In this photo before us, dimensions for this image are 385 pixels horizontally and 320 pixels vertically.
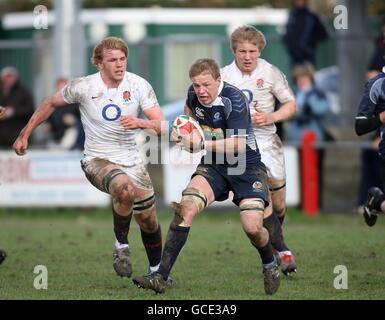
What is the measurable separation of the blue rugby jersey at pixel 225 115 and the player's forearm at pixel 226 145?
0.32ft

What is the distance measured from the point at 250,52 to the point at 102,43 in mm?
1515

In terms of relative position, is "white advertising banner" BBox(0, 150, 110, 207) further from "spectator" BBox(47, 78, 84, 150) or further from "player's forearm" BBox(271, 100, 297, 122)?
"player's forearm" BBox(271, 100, 297, 122)

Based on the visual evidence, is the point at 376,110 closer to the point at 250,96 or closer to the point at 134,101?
the point at 250,96

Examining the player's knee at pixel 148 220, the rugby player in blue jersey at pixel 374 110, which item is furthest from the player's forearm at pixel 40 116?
the rugby player in blue jersey at pixel 374 110

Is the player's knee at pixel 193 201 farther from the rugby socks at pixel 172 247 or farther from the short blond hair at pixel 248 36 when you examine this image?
the short blond hair at pixel 248 36

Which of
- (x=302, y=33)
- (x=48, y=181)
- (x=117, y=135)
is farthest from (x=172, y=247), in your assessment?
(x=302, y=33)

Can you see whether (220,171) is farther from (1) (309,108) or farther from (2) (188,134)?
(1) (309,108)

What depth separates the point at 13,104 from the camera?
20.5 metres

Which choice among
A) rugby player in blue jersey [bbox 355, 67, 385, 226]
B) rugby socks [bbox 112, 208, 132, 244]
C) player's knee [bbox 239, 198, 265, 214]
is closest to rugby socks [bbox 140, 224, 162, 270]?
rugby socks [bbox 112, 208, 132, 244]

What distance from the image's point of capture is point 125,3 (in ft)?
→ 102

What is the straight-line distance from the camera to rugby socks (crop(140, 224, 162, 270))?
1100cm

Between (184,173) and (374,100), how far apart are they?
844cm

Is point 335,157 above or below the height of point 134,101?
below
